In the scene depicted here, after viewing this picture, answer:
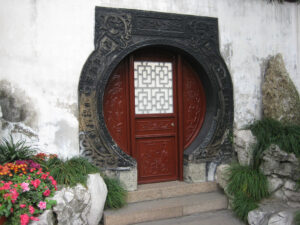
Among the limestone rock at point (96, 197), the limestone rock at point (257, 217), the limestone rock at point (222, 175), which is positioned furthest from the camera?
the limestone rock at point (222, 175)

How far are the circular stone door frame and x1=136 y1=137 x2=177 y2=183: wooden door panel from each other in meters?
0.32

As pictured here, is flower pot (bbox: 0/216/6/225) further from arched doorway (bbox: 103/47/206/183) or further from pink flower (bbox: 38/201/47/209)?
arched doorway (bbox: 103/47/206/183)

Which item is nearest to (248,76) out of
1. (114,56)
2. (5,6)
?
(114,56)

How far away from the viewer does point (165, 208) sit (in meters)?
4.37

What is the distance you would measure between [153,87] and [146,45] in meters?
0.73

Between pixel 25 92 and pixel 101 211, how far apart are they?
6.41 ft

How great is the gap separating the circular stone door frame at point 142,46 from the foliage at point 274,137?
1.88ft

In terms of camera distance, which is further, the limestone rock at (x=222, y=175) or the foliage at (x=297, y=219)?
the limestone rock at (x=222, y=175)

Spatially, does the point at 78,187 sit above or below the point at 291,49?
below

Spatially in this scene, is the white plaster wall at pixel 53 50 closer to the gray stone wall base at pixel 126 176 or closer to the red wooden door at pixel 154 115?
the gray stone wall base at pixel 126 176

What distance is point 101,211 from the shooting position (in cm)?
405

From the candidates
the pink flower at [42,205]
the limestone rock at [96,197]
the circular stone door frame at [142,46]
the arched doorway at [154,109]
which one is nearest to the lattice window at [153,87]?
the arched doorway at [154,109]

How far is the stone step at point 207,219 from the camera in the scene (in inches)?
168

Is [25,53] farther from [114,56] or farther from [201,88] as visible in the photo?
[201,88]
